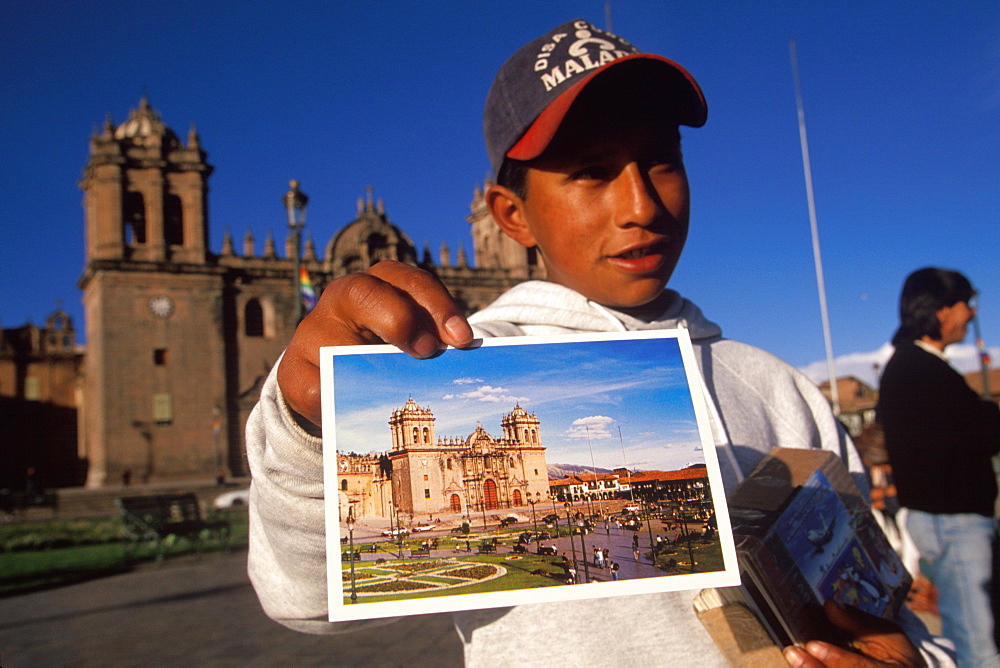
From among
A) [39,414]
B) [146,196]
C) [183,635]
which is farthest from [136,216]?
[183,635]

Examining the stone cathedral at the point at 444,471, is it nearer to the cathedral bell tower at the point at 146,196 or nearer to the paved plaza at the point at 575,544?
the paved plaza at the point at 575,544

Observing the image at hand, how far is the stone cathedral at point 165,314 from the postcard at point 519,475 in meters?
28.3

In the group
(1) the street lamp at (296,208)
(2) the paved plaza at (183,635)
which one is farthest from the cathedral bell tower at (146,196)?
(2) the paved plaza at (183,635)

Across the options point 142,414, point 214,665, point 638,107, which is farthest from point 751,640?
point 142,414

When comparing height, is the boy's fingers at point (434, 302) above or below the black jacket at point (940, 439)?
above

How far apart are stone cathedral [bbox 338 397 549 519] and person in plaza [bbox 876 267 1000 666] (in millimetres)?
2992

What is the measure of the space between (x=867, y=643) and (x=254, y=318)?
34.5 m

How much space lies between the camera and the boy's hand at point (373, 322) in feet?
3.55

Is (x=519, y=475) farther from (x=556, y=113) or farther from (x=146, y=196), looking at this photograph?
(x=146, y=196)

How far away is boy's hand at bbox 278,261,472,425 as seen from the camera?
3.55 feet

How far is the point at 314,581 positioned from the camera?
1.24 m

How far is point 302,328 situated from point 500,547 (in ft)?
1.53

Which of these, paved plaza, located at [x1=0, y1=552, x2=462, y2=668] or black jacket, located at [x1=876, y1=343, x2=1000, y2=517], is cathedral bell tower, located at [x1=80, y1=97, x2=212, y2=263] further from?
black jacket, located at [x1=876, y1=343, x2=1000, y2=517]

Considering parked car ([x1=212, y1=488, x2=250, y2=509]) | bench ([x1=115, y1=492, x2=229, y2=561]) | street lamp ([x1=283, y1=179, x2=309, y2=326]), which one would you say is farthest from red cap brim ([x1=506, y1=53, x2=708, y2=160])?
parked car ([x1=212, y1=488, x2=250, y2=509])
